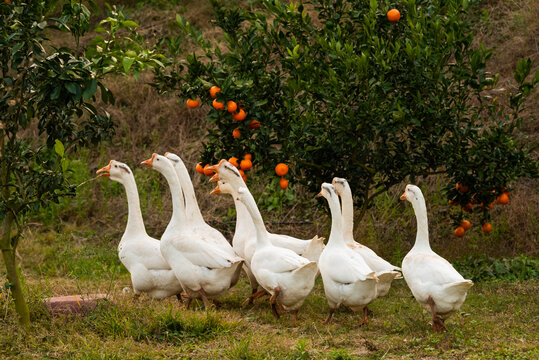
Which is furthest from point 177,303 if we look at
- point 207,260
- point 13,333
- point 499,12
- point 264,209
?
point 499,12

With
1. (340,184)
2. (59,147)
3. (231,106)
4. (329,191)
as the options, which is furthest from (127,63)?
(340,184)

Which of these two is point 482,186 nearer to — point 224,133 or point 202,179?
point 224,133

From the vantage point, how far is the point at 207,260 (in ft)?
23.4

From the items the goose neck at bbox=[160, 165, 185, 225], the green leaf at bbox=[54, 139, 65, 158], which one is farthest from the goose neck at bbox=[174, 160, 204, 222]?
the green leaf at bbox=[54, 139, 65, 158]

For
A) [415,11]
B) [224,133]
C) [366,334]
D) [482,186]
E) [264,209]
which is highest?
[415,11]

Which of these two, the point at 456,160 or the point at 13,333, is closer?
the point at 13,333

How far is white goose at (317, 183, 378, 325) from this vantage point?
256 inches

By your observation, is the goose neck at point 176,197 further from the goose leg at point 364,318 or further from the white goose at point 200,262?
the goose leg at point 364,318

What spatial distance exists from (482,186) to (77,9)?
5.19m

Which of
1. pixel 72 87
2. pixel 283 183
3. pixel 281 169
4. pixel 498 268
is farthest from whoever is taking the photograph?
pixel 498 268

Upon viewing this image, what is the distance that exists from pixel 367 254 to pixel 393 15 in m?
2.77

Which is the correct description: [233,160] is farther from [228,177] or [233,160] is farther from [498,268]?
[498,268]

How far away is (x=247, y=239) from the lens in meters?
7.73

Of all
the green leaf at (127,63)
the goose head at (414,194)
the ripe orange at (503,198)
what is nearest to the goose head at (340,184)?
the goose head at (414,194)
